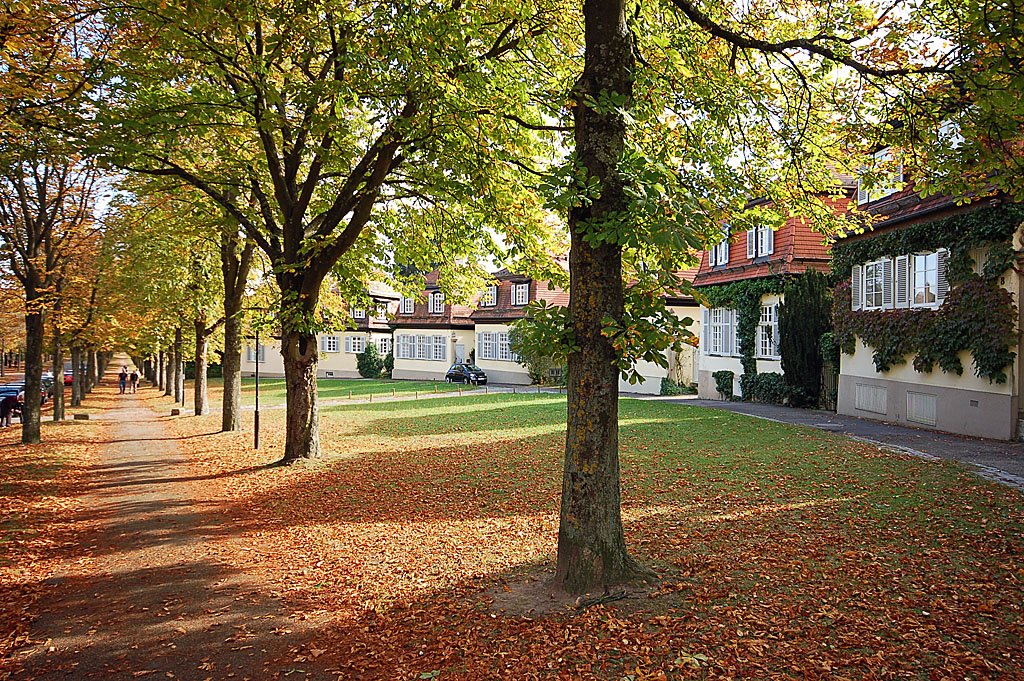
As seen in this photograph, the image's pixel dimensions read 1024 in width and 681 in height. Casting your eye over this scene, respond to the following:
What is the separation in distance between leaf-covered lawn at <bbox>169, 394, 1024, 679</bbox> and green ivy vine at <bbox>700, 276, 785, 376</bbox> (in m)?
12.0

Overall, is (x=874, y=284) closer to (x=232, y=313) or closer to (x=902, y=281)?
(x=902, y=281)

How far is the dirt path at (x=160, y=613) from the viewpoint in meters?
5.31

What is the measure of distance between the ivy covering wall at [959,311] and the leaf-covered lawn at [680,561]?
387cm

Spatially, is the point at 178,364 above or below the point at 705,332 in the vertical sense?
below

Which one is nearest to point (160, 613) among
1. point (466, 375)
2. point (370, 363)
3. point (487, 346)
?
point (466, 375)

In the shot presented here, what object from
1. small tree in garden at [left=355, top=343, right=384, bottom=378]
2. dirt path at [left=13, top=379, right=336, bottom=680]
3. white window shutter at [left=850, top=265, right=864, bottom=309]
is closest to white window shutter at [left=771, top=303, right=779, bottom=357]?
white window shutter at [left=850, top=265, right=864, bottom=309]

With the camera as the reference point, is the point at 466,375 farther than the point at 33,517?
Yes

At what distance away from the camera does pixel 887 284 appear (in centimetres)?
1884

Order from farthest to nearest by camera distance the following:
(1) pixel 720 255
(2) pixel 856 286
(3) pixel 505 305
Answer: (3) pixel 505 305 < (1) pixel 720 255 < (2) pixel 856 286

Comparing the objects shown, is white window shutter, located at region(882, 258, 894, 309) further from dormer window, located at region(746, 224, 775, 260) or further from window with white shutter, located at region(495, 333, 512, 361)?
window with white shutter, located at region(495, 333, 512, 361)

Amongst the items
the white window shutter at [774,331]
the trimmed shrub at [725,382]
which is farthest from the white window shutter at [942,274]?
the trimmed shrub at [725,382]

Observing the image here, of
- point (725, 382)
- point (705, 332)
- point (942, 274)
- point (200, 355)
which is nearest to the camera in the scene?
point (942, 274)

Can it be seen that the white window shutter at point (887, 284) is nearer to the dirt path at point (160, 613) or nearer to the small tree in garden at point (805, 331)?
the small tree in garden at point (805, 331)

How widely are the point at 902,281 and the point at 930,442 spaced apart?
5.18 meters
